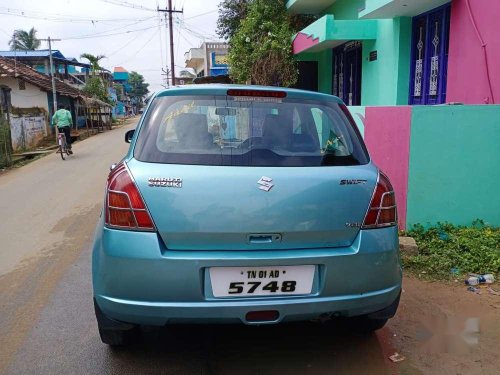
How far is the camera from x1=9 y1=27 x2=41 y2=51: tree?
51.8 m

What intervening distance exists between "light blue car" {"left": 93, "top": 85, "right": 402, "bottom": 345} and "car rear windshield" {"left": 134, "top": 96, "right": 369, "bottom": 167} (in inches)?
0.4

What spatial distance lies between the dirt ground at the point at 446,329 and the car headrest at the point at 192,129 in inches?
70.6

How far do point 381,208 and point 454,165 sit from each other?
8.81ft

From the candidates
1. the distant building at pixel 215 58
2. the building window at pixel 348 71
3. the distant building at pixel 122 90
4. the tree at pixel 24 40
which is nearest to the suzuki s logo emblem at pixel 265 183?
the building window at pixel 348 71

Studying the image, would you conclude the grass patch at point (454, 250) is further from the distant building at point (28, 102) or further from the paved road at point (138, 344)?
the distant building at point (28, 102)

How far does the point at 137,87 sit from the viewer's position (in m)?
93.6

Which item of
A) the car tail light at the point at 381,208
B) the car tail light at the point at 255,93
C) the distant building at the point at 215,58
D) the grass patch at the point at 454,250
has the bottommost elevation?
the grass patch at the point at 454,250

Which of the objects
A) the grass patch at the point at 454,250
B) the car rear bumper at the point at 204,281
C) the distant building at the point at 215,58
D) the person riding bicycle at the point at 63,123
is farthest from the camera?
the distant building at the point at 215,58

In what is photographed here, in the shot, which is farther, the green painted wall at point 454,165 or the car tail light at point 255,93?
the green painted wall at point 454,165

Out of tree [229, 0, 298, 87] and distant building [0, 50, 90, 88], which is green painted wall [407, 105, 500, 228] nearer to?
tree [229, 0, 298, 87]

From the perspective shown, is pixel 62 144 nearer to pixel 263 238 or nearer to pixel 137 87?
pixel 263 238

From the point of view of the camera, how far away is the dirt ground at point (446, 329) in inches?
113

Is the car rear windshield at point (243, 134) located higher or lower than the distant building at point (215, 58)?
lower

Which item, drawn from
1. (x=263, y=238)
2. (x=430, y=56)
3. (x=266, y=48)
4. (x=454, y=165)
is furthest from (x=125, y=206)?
(x=266, y=48)
